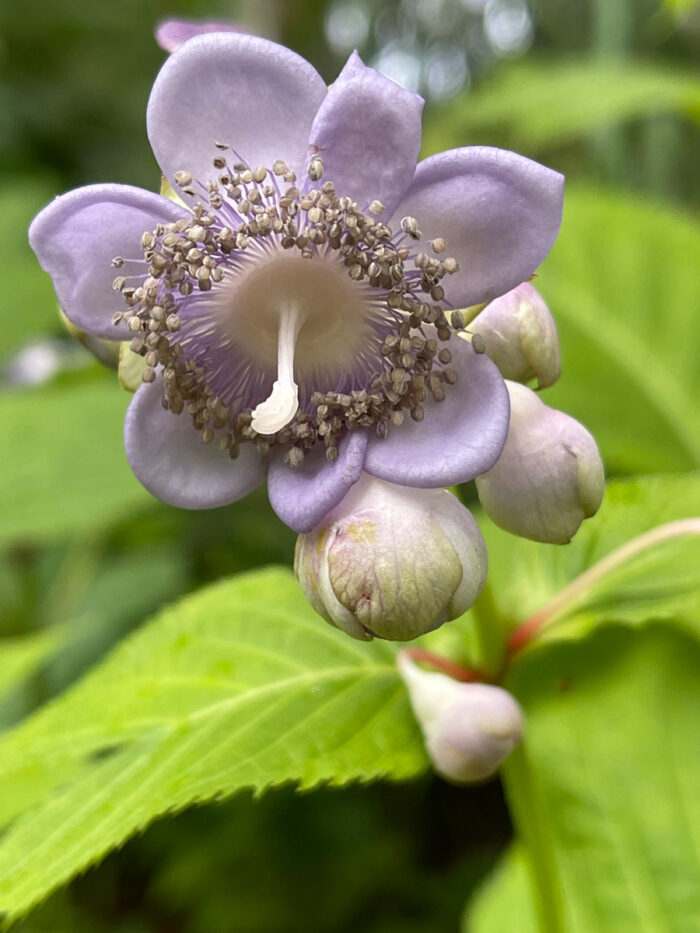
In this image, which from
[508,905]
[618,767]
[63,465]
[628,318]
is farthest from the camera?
[63,465]

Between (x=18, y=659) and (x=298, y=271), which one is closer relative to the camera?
(x=298, y=271)

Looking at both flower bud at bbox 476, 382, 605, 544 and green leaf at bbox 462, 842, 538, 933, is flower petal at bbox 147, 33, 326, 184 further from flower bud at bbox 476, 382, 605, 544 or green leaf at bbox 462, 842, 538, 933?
green leaf at bbox 462, 842, 538, 933

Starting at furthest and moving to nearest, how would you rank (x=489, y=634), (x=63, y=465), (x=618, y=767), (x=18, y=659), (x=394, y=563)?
(x=63, y=465), (x=18, y=659), (x=618, y=767), (x=489, y=634), (x=394, y=563)

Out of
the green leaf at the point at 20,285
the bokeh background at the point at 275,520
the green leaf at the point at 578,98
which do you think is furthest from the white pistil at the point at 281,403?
the green leaf at the point at 20,285

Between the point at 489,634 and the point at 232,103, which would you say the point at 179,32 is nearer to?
the point at 232,103

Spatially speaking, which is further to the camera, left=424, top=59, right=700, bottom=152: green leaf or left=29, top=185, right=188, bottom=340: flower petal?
left=424, top=59, right=700, bottom=152: green leaf

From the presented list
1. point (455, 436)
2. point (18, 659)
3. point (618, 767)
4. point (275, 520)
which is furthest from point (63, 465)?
point (455, 436)

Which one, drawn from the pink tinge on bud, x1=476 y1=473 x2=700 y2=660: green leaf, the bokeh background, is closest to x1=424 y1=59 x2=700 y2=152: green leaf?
the bokeh background
